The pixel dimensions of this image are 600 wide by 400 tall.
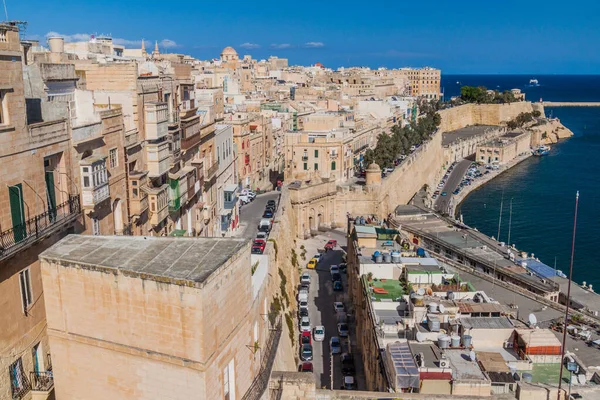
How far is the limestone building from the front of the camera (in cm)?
727

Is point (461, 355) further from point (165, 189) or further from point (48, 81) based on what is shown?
point (48, 81)

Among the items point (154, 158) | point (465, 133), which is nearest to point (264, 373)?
point (154, 158)

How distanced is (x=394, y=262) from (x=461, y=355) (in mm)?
7097

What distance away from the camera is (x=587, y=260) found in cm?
3816

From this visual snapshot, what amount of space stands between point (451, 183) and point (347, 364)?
4501 cm

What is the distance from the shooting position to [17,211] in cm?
939

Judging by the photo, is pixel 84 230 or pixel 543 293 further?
pixel 543 293

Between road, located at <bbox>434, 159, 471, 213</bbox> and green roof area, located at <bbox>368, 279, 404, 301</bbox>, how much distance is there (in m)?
29.7

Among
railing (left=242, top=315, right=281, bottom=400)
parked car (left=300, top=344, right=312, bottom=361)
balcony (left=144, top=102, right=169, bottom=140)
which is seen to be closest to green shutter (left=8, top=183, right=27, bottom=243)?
railing (left=242, top=315, right=281, bottom=400)

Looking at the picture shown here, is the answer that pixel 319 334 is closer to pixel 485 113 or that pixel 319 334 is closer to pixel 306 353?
pixel 306 353

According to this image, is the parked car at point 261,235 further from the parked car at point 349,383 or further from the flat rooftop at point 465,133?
the flat rooftop at point 465,133

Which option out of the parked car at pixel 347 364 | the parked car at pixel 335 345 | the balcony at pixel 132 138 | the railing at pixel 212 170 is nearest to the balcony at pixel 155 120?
the balcony at pixel 132 138

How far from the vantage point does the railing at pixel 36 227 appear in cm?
890

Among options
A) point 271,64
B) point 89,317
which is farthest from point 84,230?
point 271,64
